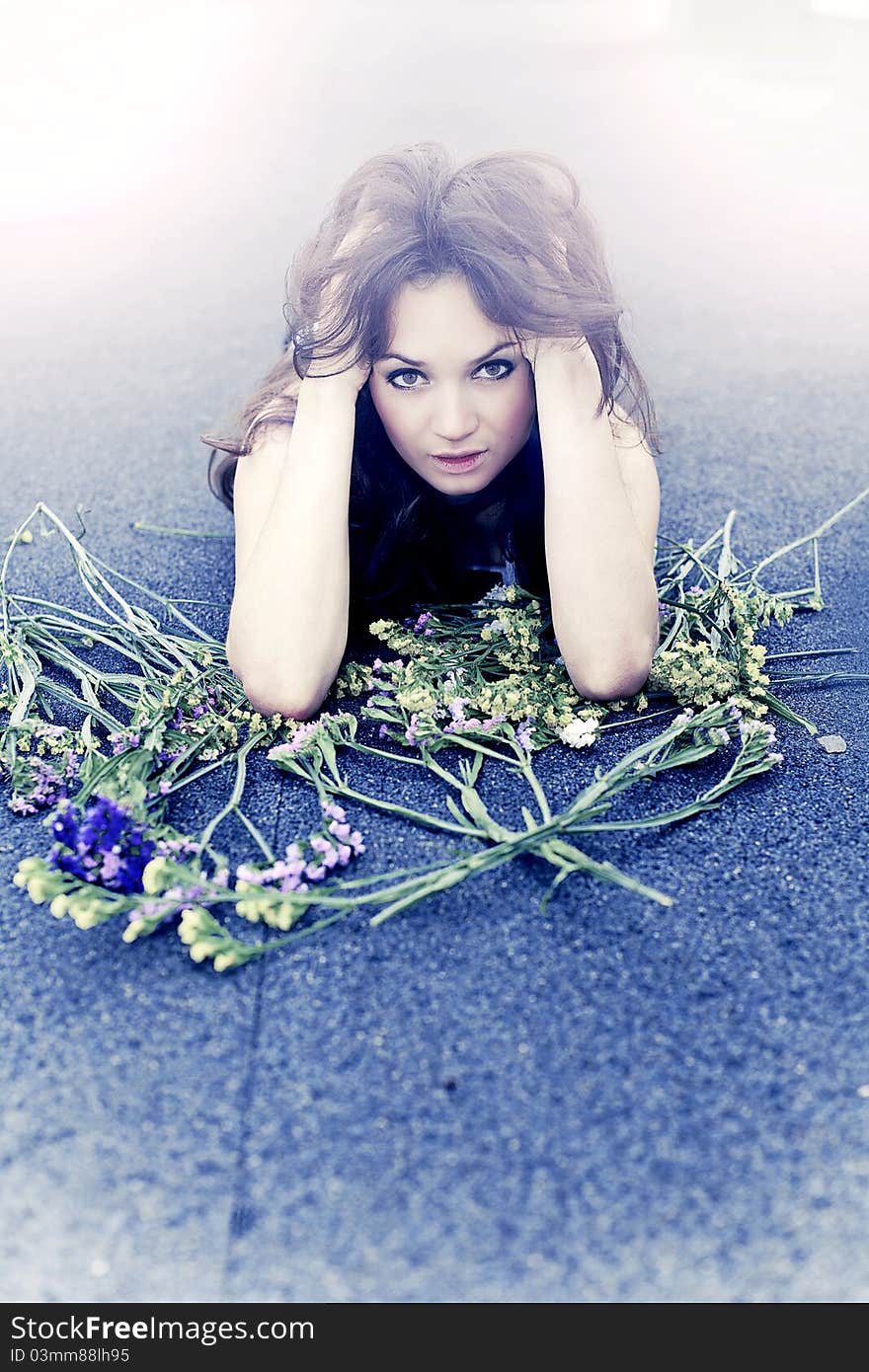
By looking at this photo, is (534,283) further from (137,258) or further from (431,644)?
(137,258)

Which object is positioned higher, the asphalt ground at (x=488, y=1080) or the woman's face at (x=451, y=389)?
the woman's face at (x=451, y=389)

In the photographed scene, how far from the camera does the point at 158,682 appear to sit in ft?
6.42

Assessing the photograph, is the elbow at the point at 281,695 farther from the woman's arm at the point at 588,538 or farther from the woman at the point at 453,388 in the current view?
the woman's arm at the point at 588,538

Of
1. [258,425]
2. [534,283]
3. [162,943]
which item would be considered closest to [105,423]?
[258,425]

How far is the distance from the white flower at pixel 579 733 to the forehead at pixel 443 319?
55 centimetres

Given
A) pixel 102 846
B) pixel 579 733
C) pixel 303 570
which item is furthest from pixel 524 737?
pixel 102 846

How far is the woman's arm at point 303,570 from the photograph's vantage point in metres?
1.82

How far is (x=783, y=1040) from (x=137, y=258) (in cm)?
402

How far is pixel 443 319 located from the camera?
1731 mm

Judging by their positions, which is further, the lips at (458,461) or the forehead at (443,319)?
the lips at (458,461)

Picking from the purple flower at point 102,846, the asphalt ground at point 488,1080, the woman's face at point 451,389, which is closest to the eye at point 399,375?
the woman's face at point 451,389

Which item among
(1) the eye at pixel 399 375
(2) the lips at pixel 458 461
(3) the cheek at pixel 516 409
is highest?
(1) the eye at pixel 399 375

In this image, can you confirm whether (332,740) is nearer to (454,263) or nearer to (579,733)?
(579,733)

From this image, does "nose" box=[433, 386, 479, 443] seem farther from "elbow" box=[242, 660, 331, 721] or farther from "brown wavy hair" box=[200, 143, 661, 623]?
"elbow" box=[242, 660, 331, 721]
